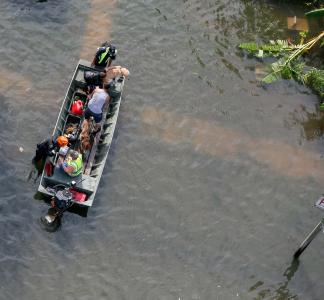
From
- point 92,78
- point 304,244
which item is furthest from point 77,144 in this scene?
point 304,244

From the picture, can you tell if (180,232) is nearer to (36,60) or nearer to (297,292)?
(297,292)

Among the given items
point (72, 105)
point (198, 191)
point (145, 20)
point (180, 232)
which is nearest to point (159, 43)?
point (145, 20)

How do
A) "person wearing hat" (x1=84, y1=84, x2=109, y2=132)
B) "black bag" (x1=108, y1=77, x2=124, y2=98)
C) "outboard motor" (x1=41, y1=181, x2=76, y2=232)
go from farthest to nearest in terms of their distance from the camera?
1. "black bag" (x1=108, y1=77, x2=124, y2=98)
2. "person wearing hat" (x1=84, y1=84, x2=109, y2=132)
3. "outboard motor" (x1=41, y1=181, x2=76, y2=232)

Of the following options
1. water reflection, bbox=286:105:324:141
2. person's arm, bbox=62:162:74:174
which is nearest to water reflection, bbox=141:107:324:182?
water reflection, bbox=286:105:324:141

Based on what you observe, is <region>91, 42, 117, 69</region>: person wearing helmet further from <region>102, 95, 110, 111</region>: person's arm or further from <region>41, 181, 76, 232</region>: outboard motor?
<region>41, 181, 76, 232</region>: outboard motor

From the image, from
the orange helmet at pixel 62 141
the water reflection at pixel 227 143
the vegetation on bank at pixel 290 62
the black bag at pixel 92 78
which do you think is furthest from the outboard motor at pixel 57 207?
the vegetation on bank at pixel 290 62

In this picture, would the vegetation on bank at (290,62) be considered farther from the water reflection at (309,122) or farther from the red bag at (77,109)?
the red bag at (77,109)
